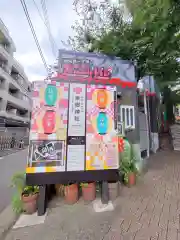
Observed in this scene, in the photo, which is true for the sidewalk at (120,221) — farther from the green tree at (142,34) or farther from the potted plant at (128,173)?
the green tree at (142,34)

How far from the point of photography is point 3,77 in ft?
71.5

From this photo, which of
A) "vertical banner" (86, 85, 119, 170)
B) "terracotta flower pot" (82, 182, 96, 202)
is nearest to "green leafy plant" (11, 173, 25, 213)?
"terracotta flower pot" (82, 182, 96, 202)

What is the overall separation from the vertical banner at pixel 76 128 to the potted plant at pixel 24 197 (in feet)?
2.61

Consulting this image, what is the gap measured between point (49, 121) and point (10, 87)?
27565 mm

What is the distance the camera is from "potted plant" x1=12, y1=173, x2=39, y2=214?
8.91 ft

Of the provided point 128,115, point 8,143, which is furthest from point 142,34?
point 8,143

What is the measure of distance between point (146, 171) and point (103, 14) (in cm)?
600

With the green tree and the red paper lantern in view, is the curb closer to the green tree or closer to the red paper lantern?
the red paper lantern

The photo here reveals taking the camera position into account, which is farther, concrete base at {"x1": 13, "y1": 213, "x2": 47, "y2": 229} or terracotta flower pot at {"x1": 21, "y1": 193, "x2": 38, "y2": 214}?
terracotta flower pot at {"x1": 21, "y1": 193, "x2": 38, "y2": 214}

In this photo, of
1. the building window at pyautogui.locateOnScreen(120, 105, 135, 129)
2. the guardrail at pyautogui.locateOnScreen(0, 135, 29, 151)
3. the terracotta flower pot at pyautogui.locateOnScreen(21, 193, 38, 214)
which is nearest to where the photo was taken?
the terracotta flower pot at pyautogui.locateOnScreen(21, 193, 38, 214)

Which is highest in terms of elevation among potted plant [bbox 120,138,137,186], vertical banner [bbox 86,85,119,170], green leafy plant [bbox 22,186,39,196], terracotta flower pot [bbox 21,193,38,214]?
vertical banner [bbox 86,85,119,170]

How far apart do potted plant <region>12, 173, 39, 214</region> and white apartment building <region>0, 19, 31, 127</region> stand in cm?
1832

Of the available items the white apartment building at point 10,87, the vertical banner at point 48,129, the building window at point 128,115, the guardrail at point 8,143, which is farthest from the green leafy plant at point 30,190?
the white apartment building at point 10,87

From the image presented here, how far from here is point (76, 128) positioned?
9.66 ft
